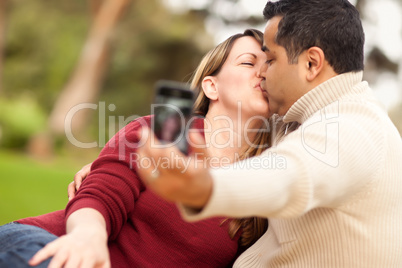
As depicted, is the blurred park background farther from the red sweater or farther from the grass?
the red sweater

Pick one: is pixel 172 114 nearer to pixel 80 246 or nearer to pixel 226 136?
pixel 80 246

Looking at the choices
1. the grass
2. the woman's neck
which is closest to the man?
the woman's neck

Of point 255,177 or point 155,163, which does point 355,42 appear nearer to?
point 255,177

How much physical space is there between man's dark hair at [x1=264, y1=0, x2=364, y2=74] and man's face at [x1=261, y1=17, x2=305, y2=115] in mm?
30

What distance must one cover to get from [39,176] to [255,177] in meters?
6.60

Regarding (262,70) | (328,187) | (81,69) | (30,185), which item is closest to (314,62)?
(262,70)

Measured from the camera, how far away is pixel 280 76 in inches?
62.1

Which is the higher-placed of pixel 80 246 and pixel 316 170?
pixel 316 170

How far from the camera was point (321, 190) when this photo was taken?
1.12 m

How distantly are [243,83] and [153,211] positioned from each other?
62 cm

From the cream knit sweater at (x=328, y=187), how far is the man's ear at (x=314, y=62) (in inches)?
1.9

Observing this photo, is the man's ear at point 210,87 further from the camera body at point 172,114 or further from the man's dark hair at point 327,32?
the camera body at point 172,114

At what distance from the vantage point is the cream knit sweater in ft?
3.42

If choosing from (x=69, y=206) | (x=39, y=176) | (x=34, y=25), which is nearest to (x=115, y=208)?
(x=69, y=206)
